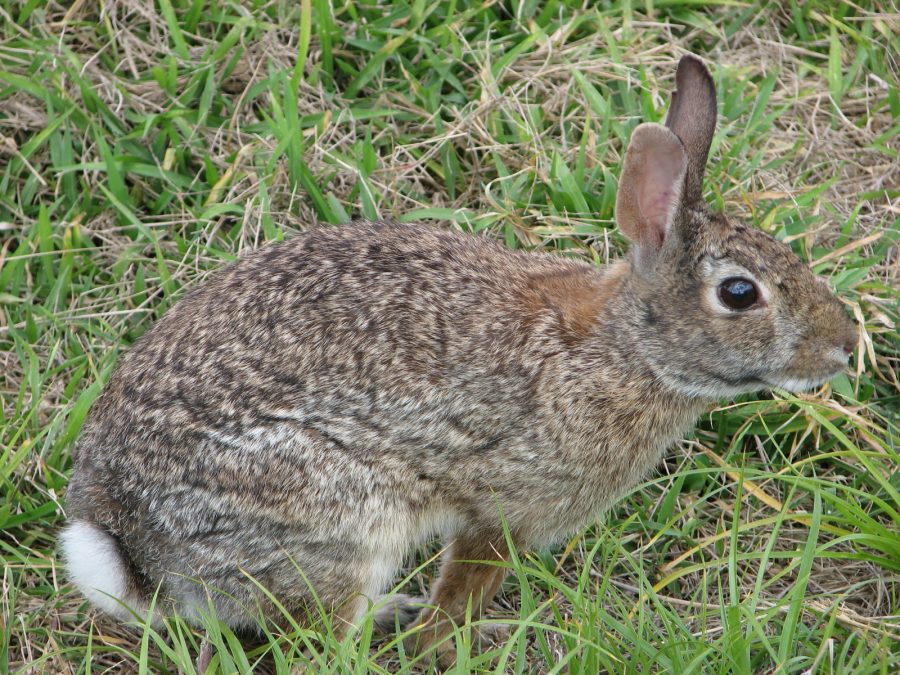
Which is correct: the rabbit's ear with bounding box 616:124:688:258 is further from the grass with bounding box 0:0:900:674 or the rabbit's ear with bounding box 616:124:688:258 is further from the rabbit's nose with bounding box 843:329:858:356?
the grass with bounding box 0:0:900:674

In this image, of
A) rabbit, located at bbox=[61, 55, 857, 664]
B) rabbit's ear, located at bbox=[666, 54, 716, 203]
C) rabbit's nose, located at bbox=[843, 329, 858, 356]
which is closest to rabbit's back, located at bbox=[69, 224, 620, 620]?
rabbit, located at bbox=[61, 55, 857, 664]

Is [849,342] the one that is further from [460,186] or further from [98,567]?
[98,567]

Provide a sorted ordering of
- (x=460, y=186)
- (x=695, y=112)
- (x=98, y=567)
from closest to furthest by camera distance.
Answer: (x=98, y=567), (x=695, y=112), (x=460, y=186)

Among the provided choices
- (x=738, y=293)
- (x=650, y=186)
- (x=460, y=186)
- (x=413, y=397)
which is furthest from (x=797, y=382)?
(x=460, y=186)

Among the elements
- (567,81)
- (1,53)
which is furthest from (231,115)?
(567,81)

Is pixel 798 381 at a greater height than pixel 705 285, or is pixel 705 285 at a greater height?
pixel 705 285

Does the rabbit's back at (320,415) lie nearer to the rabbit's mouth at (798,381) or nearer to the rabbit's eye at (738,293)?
the rabbit's eye at (738,293)
